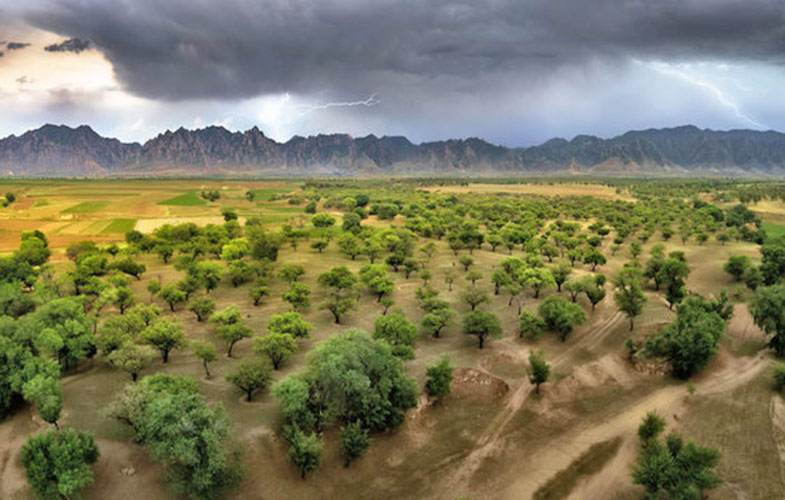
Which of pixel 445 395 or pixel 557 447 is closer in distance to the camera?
pixel 557 447

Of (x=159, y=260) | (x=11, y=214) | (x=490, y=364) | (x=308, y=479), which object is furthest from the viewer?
(x=11, y=214)

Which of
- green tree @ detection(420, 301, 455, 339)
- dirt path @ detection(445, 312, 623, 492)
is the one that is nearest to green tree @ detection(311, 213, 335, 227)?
green tree @ detection(420, 301, 455, 339)

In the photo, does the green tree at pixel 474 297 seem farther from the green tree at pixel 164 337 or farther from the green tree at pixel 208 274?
the green tree at pixel 208 274

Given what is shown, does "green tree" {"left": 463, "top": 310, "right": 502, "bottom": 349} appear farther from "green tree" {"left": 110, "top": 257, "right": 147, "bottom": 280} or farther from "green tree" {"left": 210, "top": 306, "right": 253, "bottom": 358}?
"green tree" {"left": 110, "top": 257, "right": 147, "bottom": 280}

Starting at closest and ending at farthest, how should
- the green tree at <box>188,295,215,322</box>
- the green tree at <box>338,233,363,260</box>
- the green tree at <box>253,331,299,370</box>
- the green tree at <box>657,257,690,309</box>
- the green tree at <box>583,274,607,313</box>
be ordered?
the green tree at <box>253,331,299,370</box> → the green tree at <box>188,295,215,322</box> → the green tree at <box>583,274,607,313</box> → the green tree at <box>657,257,690,309</box> → the green tree at <box>338,233,363,260</box>

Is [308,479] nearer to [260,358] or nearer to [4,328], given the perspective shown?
[260,358]

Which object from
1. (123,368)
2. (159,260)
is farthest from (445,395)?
(159,260)
